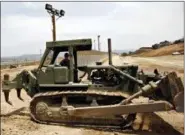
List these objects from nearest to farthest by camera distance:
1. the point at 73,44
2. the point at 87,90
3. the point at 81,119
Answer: the point at 81,119, the point at 87,90, the point at 73,44

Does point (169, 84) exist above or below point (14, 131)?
above

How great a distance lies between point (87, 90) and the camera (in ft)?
32.7

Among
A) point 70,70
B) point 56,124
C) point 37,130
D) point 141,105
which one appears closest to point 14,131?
point 37,130

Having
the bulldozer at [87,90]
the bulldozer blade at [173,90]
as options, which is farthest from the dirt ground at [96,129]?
the bulldozer blade at [173,90]

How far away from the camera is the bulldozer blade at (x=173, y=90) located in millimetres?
8695

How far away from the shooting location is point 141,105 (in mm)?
8906

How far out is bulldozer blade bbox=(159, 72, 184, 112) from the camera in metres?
8.70

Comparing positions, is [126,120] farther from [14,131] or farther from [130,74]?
[14,131]

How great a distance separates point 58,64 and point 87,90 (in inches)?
49.9

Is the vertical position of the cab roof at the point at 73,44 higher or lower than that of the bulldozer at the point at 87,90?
higher

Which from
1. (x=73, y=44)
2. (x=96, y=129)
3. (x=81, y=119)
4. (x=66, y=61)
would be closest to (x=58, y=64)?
(x=66, y=61)

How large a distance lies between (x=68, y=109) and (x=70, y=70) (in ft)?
3.89

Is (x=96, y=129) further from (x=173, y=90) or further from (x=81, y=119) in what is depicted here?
(x=173, y=90)

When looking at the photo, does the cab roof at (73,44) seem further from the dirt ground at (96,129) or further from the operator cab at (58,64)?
the dirt ground at (96,129)
